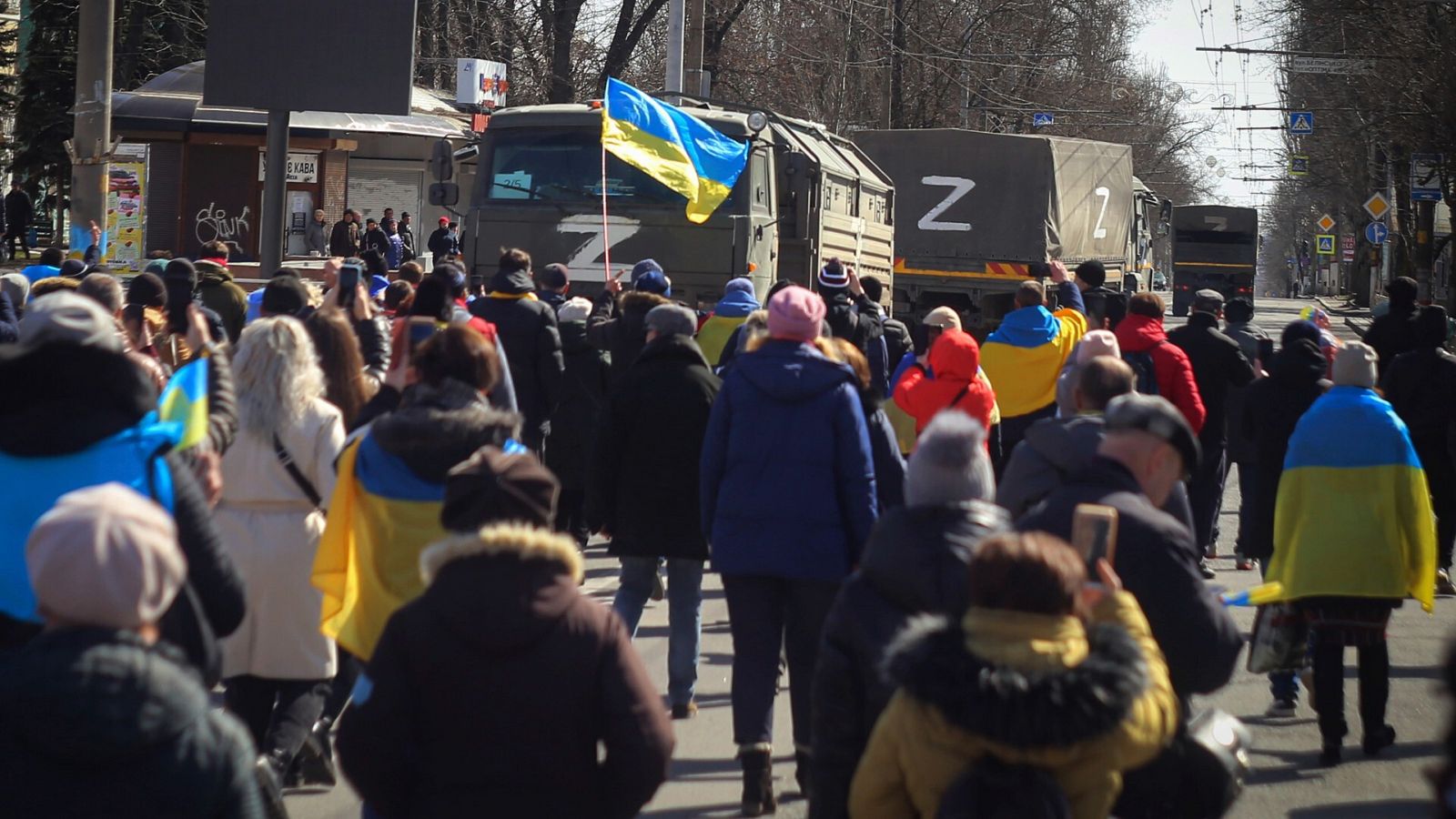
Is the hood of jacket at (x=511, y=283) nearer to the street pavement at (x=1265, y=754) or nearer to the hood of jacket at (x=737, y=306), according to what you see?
the hood of jacket at (x=737, y=306)

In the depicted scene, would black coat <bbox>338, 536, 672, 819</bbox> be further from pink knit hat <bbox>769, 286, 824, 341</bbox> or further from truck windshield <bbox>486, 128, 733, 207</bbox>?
truck windshield <bbox>486, 128, 733, 207</bbox>

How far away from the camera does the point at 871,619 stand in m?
4.05

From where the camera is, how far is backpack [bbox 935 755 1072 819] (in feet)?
10.6

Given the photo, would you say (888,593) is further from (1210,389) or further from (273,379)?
(1210,389)

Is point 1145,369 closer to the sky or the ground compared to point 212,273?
closer to the ground

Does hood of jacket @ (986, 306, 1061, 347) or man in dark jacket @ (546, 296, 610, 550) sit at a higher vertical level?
hood of jacket @ (986, 306, 1061, 347)

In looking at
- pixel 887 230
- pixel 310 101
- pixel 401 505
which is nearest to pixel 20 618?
pixel 401 505

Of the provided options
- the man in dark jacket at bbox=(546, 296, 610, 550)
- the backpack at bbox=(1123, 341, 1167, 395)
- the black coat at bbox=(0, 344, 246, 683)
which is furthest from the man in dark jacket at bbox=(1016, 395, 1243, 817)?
the man in dark jacket at bbox=(546, 296, 610, 550)

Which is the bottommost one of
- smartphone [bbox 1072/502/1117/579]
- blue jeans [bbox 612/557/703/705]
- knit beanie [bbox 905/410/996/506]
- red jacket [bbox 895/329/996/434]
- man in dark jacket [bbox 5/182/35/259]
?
blue jeans [bbox 612/557/703/705]

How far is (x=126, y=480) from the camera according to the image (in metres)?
4.02

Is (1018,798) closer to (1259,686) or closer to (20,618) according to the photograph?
(20,618)

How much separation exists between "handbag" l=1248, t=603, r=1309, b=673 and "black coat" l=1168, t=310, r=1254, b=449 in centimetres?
Result: 362

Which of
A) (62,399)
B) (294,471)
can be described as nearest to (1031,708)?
(62,399)

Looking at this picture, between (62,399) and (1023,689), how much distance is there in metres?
2.26
